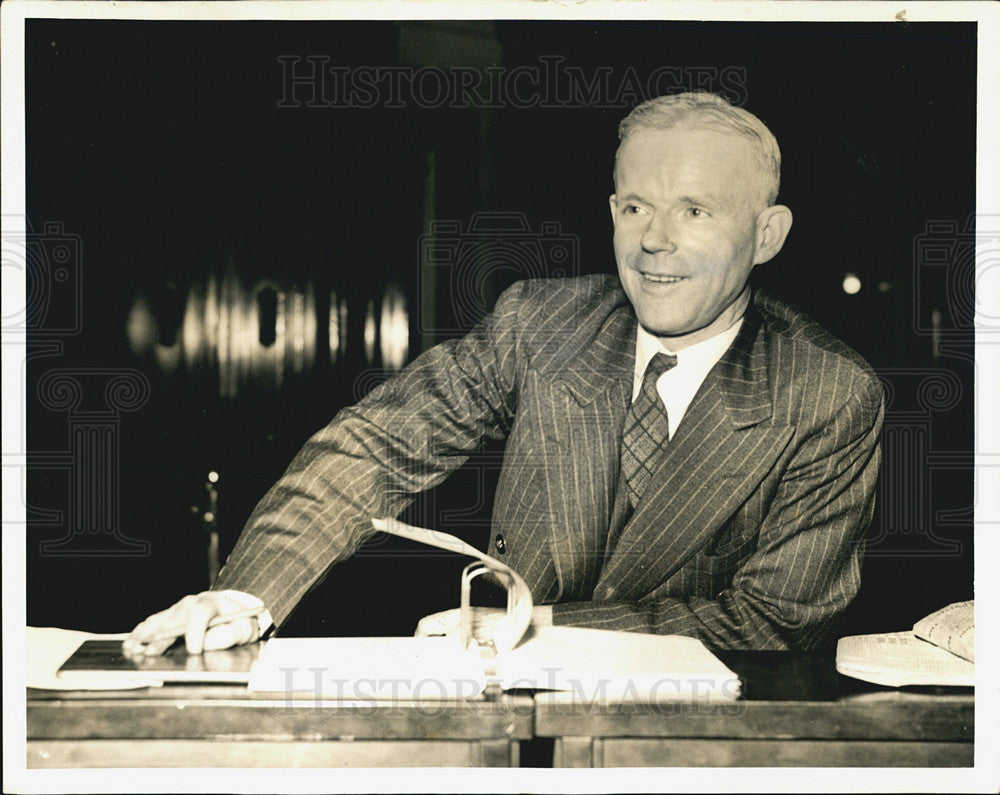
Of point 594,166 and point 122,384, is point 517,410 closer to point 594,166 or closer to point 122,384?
point 594,166

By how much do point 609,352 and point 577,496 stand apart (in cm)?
33

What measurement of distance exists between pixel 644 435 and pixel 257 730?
1.03m

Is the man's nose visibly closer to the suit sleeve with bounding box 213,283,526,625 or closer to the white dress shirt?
the white dress shirt

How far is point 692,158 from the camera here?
236cm


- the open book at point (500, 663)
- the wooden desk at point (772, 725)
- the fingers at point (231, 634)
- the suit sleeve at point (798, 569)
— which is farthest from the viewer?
the suit sleeve at point (798, 569)

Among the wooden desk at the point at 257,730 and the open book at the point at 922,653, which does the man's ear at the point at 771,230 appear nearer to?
the open book at the point at 922,653

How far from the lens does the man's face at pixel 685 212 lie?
2359 millimetres

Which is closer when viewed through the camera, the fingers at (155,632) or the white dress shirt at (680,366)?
the fingers at (155,632)

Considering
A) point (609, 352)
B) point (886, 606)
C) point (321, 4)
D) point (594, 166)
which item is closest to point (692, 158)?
point (594, 166)

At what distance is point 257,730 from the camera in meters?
2.20

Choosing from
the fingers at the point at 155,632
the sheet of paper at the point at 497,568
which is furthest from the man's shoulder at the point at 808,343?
the fingers at the point at 155,632

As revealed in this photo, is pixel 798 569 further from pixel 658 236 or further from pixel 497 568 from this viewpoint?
pixel 658 236

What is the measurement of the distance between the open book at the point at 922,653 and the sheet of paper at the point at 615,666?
0.26 m

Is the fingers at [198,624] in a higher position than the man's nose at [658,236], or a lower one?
lower
